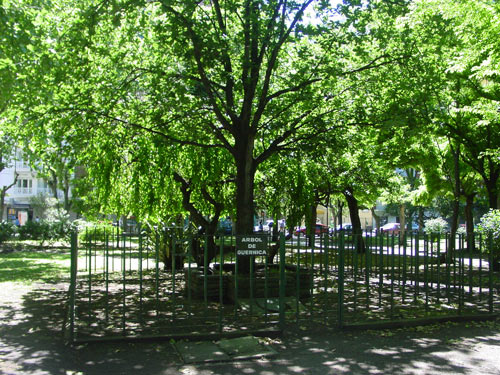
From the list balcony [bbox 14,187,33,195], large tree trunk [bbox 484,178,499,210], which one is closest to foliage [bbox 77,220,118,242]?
large tree trunk [bbox 484,178,499,210]

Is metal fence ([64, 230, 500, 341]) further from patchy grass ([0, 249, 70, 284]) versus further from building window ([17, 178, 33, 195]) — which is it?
building window ([17, 178, 33, 195])

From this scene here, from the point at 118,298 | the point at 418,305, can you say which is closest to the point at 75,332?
the point at 118,298

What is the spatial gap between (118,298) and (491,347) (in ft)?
25.0

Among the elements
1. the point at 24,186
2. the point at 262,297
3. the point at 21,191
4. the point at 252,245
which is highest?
the point at 24,186

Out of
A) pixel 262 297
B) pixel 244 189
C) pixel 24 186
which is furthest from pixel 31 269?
pixel 24 186

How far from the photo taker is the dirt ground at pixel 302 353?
5898mm

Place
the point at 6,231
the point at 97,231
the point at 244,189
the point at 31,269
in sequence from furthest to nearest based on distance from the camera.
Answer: the point at 6,231, the point at 31,269, the point at 97,231, the point at 244,189

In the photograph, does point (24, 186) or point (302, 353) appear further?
point (24, 186)

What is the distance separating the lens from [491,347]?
23.1 feet

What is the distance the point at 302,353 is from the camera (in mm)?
6660

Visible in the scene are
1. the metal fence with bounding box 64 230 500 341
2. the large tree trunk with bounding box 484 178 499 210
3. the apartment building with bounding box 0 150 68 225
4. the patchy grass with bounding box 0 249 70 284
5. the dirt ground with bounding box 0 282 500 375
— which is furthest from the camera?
the apartment building with bounding box 0 150 68 225

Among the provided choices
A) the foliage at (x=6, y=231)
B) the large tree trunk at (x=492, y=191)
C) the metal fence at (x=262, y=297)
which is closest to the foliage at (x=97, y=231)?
the metal fence at (x=262, y=297)

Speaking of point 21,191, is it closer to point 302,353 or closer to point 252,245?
point 252,245

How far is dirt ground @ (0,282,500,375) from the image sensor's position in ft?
19.4
